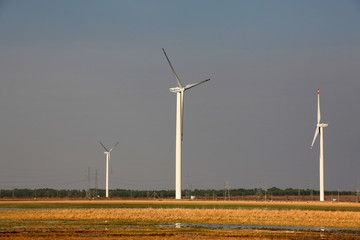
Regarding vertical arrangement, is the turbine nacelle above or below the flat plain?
above

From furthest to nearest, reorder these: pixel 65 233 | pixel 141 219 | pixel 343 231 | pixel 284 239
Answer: pixel 141 219 → pixel 343 231 → pixel 65 233 → pixel 284 239

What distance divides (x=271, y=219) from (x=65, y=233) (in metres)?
28.0

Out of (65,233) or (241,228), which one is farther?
(241,228)

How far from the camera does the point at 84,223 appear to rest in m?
61.7

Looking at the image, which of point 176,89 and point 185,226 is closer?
point 185,226

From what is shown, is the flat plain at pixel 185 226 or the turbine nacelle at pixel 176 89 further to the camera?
the turbine nacelle at pixel 176 89

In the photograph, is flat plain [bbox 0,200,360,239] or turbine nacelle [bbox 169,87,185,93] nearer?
flat plain [bbox 0,200,360,239]

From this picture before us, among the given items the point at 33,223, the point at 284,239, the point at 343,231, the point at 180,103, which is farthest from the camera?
the point at 180,103

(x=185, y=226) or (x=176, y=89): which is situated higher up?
(x=176, y=89)

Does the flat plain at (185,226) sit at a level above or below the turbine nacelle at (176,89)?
below

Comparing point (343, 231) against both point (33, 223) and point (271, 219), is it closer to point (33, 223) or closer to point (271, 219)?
point (271, 219)

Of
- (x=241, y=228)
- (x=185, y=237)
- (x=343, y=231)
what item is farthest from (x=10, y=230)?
(x=343, y=231)

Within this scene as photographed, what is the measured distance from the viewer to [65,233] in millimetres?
50188

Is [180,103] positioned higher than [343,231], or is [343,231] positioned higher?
[180,103]
